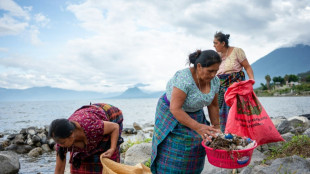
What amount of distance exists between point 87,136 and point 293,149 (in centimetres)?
364

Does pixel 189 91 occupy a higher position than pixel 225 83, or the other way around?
pixel 225 83

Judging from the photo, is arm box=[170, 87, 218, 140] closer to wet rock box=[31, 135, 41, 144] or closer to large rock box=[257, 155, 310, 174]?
large rock box=[257, 155, 310, 174]

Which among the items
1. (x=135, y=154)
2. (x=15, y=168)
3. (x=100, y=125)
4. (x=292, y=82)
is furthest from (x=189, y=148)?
(x=292, y=82)

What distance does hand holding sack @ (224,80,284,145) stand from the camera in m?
2.66

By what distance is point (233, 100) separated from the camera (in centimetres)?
277

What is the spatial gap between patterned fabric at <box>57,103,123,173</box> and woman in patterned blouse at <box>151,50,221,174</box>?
65cm

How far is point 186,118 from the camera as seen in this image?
7.13 ft

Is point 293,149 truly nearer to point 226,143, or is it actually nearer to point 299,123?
point 226,143

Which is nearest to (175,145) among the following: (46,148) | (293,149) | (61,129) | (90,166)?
(61,129)

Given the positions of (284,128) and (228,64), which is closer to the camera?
(228,64)

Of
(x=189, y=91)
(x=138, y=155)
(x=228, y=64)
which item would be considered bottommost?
(x=138, y=155)

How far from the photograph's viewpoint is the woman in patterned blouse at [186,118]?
7.13 ft

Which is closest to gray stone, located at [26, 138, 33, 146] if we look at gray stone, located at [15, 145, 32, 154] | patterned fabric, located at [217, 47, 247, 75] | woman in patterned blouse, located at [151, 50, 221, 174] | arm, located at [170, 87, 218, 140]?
gray stone, located at [15, 145, 32, 154]

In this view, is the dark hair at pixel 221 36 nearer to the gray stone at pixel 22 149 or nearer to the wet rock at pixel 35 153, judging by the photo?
the wet rock at pixel 35 153
